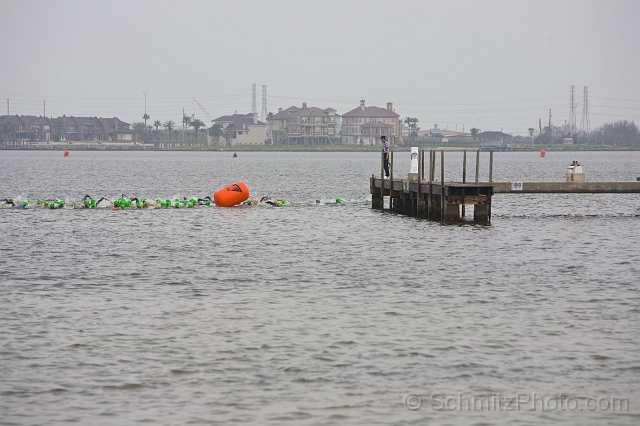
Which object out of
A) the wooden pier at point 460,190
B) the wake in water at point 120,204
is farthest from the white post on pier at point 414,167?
the wake in water at point 120,204

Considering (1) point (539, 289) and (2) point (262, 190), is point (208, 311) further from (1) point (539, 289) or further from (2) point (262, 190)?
(2) point (262, 190)

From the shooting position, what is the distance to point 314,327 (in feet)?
51.5

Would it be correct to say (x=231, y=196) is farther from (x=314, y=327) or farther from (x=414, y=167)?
(x=314, y=327)

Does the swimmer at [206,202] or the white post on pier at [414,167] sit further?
the swimmer at [206,202]

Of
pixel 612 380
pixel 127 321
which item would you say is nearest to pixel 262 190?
pixel 127 321

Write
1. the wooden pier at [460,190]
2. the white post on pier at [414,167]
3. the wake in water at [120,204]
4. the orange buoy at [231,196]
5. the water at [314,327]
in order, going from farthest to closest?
the wake in water at [120,204] < the orange buoy at [231,196] < the white post on pier at [414,167] < the wooden pier at [460,190] < the water at [314,327]

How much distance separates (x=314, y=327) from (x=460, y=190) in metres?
18.3

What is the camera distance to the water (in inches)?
452

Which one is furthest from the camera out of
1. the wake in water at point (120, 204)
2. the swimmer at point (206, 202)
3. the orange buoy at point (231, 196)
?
the swimmer at point (206, 202)

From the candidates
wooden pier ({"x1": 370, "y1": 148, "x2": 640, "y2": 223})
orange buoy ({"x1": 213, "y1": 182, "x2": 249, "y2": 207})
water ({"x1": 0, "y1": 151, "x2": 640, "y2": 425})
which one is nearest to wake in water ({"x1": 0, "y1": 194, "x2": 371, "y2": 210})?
orange buoy ({"x1": 213, "y1": 182, "x2": 249, "y2": 207})

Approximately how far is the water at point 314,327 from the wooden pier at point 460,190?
8.56 ft

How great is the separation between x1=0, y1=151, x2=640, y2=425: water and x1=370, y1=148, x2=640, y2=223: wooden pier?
2608mm

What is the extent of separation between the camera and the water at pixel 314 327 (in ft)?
37.7

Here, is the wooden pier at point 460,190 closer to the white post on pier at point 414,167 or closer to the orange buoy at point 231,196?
the white post on pier at point 414,167
